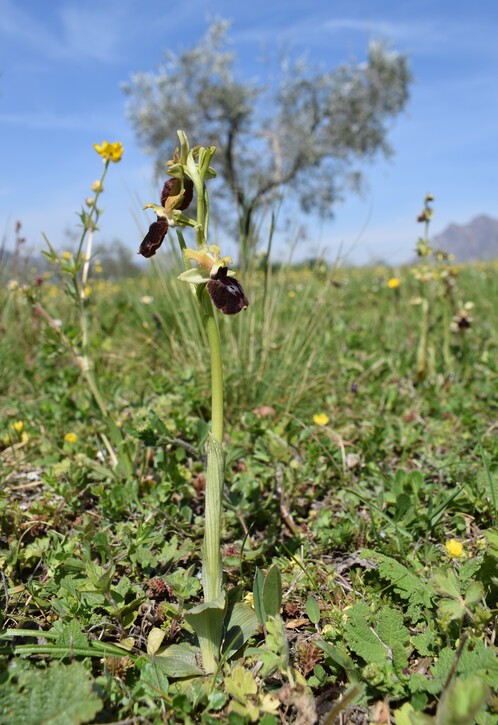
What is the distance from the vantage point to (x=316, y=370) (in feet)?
10.2

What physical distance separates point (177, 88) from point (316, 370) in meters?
23.8

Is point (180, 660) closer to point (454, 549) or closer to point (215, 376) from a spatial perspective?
point (215, 376)

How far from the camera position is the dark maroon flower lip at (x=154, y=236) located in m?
1.21

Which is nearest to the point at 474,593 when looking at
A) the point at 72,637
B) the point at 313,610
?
the point at 313,610

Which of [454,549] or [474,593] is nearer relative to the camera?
[474,593]

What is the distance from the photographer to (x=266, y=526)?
6.25 ft

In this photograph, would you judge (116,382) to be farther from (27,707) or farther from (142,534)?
(27,707)

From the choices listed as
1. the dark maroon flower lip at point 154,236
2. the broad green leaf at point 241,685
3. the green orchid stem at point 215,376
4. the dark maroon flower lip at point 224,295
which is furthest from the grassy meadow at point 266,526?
the dark maroon flower lip at point 154,236

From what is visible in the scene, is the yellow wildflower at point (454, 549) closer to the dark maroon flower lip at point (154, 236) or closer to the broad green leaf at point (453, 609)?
the broad green leaf at point (453, 609)

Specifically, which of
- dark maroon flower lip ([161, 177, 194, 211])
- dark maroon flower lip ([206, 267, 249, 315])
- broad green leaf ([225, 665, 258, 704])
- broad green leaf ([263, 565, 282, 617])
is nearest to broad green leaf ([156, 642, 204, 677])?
broad green leaf ([225, 665, 258, 704])

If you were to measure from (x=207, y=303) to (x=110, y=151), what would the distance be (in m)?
1.31

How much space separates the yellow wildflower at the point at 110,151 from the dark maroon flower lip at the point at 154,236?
3.79 feet

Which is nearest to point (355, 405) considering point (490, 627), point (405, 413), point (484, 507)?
point (405, 413)

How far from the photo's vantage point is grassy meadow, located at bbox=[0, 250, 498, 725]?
46.5 inches
